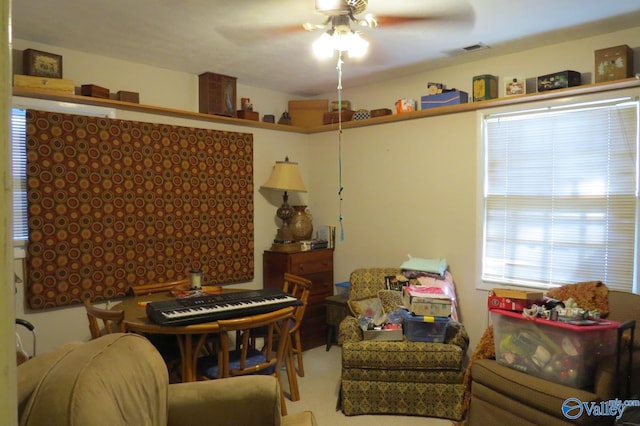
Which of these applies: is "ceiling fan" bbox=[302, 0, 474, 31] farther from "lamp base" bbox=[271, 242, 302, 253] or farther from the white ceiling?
"lamp base" bbox=[271, 242, 302, 253]

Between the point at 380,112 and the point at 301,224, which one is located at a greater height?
the point at 380,112

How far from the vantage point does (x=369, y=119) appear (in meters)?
4.20

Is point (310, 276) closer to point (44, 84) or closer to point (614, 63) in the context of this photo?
point (44, 84)

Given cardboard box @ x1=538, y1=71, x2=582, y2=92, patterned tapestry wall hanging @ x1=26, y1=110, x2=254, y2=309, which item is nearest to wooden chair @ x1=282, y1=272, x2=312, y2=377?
patterned tapestry wall hanging @ x1=26, y1=110, x2=254, y2=309

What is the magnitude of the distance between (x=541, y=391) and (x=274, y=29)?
2741 millimetres

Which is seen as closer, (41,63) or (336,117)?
(41,63)

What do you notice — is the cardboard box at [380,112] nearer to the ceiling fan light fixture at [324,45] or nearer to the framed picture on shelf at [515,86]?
the framed picture on shelf at [515,86]

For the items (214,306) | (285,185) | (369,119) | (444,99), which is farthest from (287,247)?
(444,99)

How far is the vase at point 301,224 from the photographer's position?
4.45 metres

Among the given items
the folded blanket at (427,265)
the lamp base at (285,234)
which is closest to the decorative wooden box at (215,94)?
the lamp base at (285,234)

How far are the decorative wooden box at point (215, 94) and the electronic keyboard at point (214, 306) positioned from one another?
6.05ft

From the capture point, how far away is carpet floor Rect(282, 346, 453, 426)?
9.35ft

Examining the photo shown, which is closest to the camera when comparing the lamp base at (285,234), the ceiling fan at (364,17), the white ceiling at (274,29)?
the ceiling fan at (364,17)

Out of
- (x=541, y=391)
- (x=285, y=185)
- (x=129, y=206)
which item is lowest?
(x=541, y=391)
